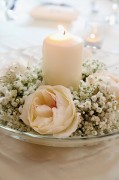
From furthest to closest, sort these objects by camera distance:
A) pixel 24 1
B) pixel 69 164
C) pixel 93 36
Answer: pixel 24 1 → pixel 93 36 → pixel 69 164

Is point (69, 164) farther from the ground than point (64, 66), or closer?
closer

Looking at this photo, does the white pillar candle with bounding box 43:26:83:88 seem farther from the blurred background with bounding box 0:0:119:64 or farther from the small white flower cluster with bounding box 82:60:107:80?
the blurred background with bounding box 0:0:119:64

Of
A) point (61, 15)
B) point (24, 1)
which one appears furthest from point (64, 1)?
point (61, 15)

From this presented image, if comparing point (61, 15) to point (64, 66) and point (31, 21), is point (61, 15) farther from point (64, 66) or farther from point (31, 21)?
point (64, 66)

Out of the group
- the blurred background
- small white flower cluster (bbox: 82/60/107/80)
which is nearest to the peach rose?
small white flower cluster (bbox: 82/60/107/80)

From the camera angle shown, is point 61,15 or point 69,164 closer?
point 69,164

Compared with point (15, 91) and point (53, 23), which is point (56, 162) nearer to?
point (15, 91)
